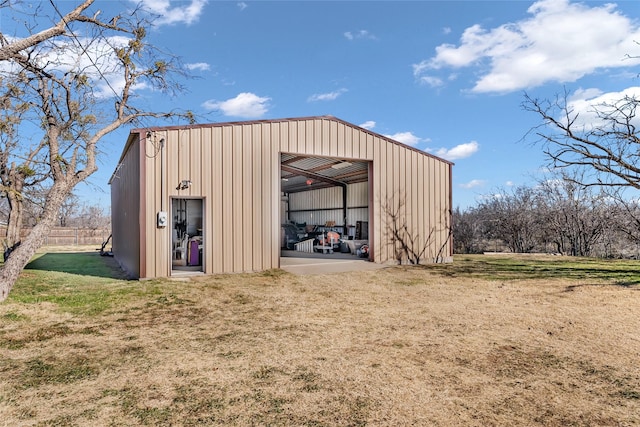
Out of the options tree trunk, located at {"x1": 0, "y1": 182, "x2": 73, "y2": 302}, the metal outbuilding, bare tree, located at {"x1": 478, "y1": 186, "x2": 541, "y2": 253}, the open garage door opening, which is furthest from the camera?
bare tree, located at {"x1": 478, "y1": 186, "x2": 541, "y2": 253}

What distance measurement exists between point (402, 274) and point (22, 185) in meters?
10.4

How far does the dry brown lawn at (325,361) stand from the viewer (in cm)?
251

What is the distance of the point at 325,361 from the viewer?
3.48 m

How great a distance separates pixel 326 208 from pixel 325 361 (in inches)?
619

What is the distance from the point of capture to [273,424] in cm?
234

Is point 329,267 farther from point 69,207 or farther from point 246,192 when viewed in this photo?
point 69,207

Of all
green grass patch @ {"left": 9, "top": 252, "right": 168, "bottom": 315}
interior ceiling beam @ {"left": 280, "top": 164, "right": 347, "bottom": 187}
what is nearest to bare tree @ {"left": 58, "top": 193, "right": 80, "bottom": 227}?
A: green grass patch @ {"left": 9, "top": 252, "right": 168, "bottom": 315}

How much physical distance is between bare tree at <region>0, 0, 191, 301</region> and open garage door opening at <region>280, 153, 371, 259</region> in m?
5.50

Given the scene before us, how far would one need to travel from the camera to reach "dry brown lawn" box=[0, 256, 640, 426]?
2508mm

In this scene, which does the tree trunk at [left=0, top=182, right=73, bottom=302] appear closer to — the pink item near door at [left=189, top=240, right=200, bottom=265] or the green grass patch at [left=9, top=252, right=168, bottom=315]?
the green grass patch at [left=9, top=252, right=168, bottom=315]

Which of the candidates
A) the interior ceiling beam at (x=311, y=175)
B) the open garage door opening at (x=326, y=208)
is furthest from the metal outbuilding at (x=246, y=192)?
the interior ceiling beam at (x=311, y=175)

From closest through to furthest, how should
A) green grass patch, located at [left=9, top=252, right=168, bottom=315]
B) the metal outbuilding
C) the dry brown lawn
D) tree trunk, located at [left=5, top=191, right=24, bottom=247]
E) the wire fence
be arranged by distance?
1. the dry brown lawn
2. green grass patch, located at [left=9, top=252, right=168, bottom=315]
3. the metal outbuilding
4. tree trunk, located at [left=5, top=191, right=24, bottom=247]
5. the wire fence

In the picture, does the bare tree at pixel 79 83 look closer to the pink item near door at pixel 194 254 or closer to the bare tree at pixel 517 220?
the pink item near door at pixel 194 254

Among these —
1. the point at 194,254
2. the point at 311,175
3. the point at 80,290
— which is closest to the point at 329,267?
the point at 194,254
